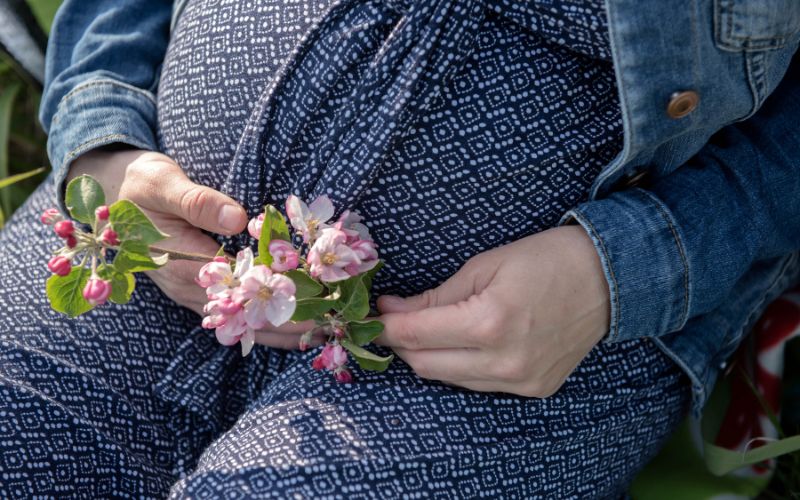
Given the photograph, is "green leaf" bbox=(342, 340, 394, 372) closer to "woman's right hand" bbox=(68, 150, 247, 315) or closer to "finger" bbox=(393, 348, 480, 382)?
"finger" bbox=(393, 348, 480, 382)

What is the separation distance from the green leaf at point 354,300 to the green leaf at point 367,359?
0.12 feet

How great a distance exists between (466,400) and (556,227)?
26 centimetres

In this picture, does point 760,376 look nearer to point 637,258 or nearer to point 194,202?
point 637,258

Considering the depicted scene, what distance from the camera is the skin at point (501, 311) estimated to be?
2.97 ft

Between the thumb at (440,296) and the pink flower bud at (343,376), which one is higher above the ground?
the thumb at (440,296)

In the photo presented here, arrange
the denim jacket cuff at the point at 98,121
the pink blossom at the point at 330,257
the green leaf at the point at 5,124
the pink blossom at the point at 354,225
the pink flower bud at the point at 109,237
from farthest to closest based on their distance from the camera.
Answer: the green leaf at the point at 5,124
the denim jacket cuff at the point at 98,121
the pink blossom at the point at 354,225
the pink blossom at the point at 330,257
the pink flower bud at the point at 109,237

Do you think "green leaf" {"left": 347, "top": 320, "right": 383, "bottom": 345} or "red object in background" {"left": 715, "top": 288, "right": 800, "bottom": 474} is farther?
"red object in background" {"left": 715, "top": 288, "right": 800, "bottom": 474}

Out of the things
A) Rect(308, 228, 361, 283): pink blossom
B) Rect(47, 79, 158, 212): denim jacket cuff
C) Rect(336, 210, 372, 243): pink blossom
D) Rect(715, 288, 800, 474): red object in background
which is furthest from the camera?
Rect(715, 288, 800, 474): red object in background

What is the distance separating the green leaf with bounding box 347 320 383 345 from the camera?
2.99 ft

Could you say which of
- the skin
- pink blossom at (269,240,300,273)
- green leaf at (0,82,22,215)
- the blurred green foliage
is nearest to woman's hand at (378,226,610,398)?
the skin

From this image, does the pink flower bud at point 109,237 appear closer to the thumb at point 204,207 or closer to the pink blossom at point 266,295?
the pink blossom at point 266,295

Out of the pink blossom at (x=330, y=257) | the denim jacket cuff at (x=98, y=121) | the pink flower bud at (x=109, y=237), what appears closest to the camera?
the pink flower bud at (x=109, y=237)

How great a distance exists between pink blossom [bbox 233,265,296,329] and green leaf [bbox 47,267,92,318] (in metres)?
0.16

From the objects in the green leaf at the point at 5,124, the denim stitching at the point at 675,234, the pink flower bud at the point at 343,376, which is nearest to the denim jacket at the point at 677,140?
the denim stitching at the point at 675,234
